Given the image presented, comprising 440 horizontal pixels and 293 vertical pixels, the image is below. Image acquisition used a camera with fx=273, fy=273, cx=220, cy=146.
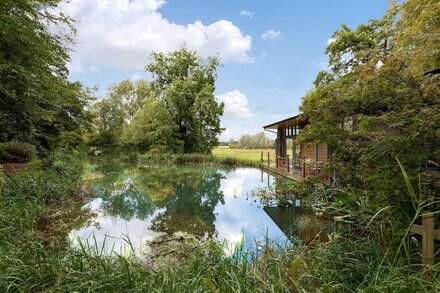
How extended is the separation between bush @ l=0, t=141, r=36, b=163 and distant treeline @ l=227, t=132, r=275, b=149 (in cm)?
3585

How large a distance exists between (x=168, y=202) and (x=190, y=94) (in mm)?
17164

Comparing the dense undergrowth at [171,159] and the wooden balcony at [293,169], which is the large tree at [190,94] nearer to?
the dense undergrowth at [171,159]

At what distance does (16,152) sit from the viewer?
784 cm

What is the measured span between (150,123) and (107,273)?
77.1 ft

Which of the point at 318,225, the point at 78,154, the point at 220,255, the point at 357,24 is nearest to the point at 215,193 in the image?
the point at 318,225

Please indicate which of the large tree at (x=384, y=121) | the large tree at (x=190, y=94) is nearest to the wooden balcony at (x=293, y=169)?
the large tree at (x=384, y=121)

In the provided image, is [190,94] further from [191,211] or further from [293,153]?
[191,211]

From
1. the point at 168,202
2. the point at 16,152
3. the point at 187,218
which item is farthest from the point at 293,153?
the point at 16,152

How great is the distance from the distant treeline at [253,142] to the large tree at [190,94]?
17.2m

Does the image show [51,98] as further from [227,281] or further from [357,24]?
[357,24]

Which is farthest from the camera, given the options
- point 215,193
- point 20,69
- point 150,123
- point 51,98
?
point 150,123

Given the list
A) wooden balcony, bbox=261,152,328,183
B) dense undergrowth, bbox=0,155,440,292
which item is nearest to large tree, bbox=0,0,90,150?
dense undergrowth, bbox=0,155,440,292

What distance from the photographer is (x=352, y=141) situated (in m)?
3.32

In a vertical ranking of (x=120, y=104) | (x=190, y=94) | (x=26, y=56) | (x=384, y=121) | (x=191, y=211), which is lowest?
(x=191, y=211)
